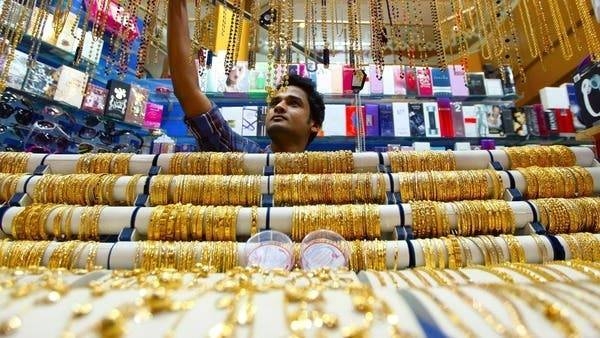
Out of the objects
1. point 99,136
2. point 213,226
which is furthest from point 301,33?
point 213,226

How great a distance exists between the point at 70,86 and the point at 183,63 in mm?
1017

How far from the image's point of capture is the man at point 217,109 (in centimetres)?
108

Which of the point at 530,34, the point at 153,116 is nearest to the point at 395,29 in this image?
the point at 530,34

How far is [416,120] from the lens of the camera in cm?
222

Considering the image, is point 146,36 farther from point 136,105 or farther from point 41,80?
point 136,105

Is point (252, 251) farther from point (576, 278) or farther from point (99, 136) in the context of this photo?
point (99, 136)

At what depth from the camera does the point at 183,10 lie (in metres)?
1.06

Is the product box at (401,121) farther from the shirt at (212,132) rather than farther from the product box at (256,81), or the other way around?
the shirt at (212,132)

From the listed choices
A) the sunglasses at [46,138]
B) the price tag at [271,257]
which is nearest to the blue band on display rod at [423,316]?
the price tag at [271,257]

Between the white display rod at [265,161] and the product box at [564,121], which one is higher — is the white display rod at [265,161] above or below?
below

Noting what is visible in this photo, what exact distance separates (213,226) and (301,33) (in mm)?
2096

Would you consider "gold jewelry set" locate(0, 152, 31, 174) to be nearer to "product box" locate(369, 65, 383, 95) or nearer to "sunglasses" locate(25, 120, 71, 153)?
"sunglasses" locate(25, 120, 71, 153)

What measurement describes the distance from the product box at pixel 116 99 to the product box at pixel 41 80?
0.85 feet

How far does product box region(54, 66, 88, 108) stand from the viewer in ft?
5.69
